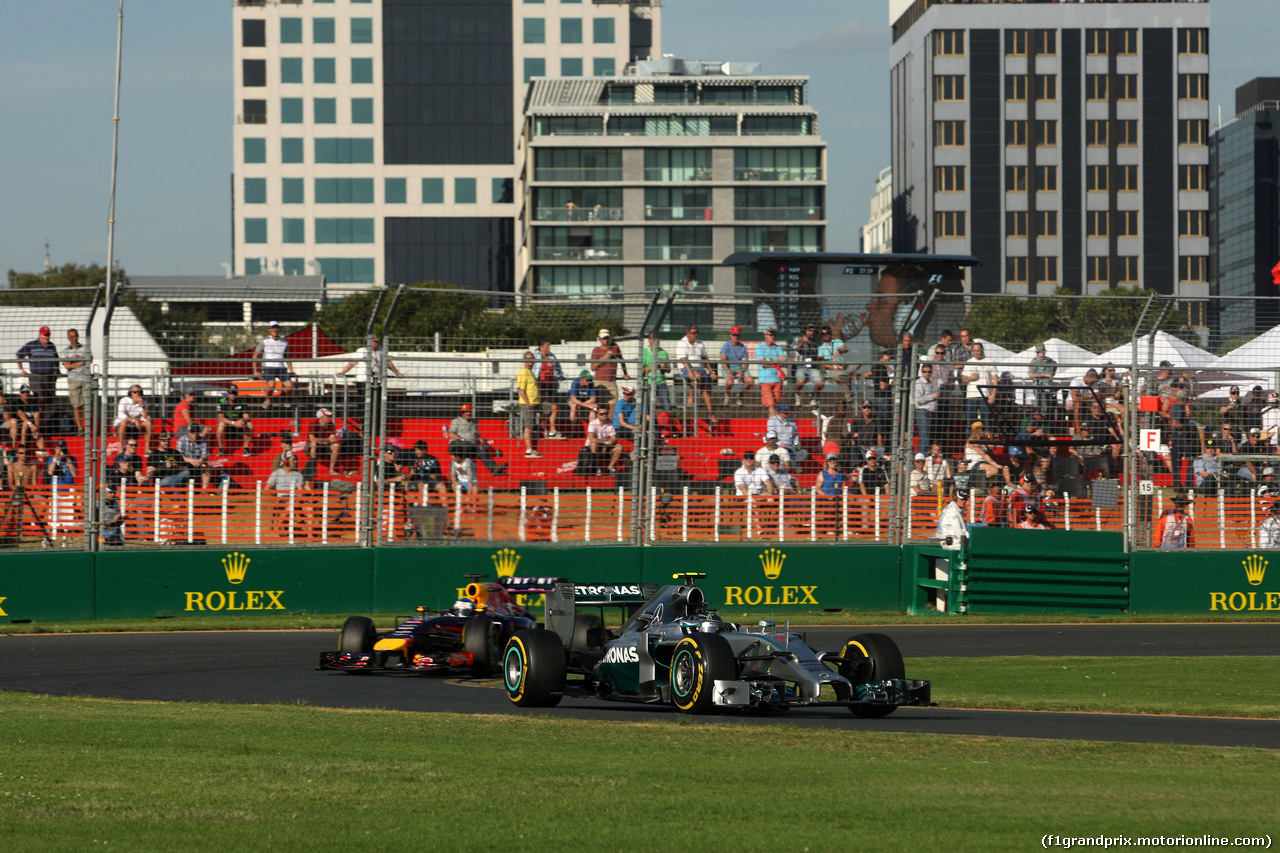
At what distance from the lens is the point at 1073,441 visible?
20219mm

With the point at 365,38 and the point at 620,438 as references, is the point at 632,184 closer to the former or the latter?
the point at 365,38

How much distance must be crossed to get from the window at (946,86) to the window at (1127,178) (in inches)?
450

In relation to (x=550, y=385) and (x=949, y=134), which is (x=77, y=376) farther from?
(x=949, y=134)

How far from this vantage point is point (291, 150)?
10062 cm

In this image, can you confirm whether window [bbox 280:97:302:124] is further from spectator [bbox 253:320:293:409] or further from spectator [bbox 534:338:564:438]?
spectator [bbox 534:338:564:438]

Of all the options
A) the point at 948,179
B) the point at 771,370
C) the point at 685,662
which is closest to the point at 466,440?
the point at 771,370

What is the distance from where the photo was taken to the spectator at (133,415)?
18.2 m

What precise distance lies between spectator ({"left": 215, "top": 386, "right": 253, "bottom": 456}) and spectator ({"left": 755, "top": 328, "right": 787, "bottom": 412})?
658cm

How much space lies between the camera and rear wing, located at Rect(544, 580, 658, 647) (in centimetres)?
1177

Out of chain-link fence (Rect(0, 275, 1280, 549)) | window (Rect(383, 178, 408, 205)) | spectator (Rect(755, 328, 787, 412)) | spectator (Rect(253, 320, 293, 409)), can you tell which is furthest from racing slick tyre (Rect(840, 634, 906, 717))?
window (Rect(383, 178, 408, 205))

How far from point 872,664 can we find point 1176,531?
37.5 ft

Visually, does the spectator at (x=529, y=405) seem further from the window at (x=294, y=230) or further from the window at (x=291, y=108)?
the window at (x=291, y=108)

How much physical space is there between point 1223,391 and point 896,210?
8738 centimetres

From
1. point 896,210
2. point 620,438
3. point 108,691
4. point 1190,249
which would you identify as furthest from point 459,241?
point 108,691
